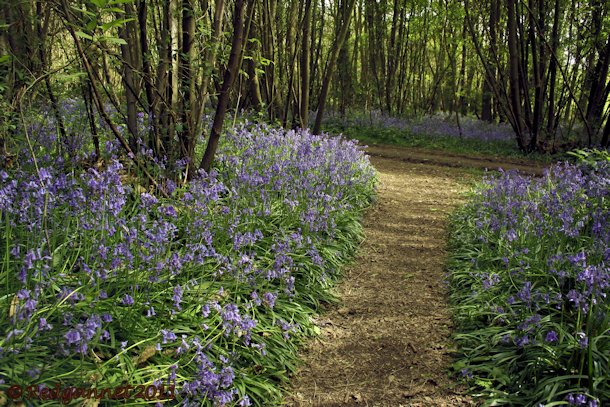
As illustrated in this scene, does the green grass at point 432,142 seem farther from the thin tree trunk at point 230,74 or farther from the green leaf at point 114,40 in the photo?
the green leaf at point 114,40

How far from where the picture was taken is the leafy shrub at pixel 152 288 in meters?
2.32

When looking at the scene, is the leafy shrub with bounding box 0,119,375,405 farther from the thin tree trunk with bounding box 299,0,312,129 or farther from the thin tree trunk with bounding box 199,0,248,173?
Result: the thin tree trunk with bounding box 299,0,312,129

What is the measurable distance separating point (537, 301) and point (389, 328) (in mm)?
1013

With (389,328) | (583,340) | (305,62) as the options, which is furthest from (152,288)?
(305,62)

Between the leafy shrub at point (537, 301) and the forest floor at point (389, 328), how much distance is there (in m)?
0.16

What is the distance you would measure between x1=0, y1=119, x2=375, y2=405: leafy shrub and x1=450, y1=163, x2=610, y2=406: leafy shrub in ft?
3.81

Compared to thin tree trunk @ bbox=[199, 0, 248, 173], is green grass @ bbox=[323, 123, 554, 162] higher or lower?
lower

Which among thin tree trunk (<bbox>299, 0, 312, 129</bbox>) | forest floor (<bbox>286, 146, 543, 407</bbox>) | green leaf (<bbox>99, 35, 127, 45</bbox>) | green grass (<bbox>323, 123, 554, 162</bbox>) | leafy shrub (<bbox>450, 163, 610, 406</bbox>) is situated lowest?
forest floor (<bbox>286, 146, 543, 407</bbox>)

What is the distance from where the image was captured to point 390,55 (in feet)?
58.5

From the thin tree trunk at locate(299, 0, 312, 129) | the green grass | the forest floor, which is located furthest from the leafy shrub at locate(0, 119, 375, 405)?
the green grass

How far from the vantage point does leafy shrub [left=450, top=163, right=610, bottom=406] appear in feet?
8.79

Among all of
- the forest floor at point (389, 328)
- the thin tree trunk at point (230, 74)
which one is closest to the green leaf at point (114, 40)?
the forest floor at point (389, 328)

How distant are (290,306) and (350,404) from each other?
38.4 inches

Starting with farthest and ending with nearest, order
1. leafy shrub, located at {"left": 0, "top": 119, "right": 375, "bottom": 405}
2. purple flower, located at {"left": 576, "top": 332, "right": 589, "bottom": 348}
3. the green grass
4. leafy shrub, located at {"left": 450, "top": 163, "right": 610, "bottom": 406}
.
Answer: the green grass
leafy shrub, located at {"left": 450, "top": 163, "right": 610, "bottom": 406}
purple flower, located at {"left": 576, "top": 332, "right": 589, "bottom": 348}
leafy shrub, located at {"left": 0, "top": 119, "right": 375, "bottom": 405}
